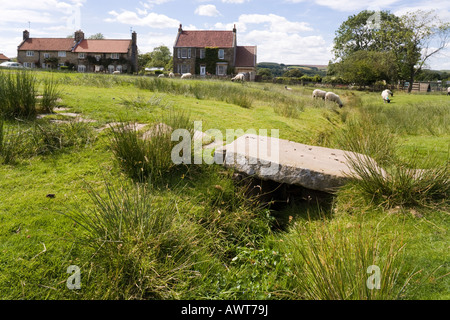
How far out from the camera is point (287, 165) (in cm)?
411

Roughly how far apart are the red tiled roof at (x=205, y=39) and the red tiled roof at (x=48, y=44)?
1856cm

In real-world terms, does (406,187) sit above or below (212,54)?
below

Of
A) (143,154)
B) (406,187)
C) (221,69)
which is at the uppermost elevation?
(221,69)

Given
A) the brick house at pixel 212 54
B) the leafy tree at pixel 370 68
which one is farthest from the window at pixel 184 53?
the leafy tree at pixel 370 68

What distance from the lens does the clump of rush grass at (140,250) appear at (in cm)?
240

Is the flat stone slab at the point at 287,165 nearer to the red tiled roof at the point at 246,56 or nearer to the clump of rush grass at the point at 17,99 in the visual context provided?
the clump of rush grass at the point at 17,99

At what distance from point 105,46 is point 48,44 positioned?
10110 millimetres

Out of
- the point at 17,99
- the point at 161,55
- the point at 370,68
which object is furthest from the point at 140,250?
the point at 161,55

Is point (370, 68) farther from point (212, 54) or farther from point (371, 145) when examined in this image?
point (371, 145)

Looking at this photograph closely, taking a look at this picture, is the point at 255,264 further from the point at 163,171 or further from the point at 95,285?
the point at 163,171

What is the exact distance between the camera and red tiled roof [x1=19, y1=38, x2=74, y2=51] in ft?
166

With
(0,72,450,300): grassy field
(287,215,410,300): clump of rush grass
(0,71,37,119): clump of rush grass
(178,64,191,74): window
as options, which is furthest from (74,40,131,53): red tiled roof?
(287,215,410,300): clump of rush grass

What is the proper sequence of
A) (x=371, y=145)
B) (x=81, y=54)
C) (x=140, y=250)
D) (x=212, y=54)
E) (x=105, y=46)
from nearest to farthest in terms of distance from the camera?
(x=140, y=250), (x=371, y=145), (x=212, y=54), (x=105, y=46), (x=81, y=54)
